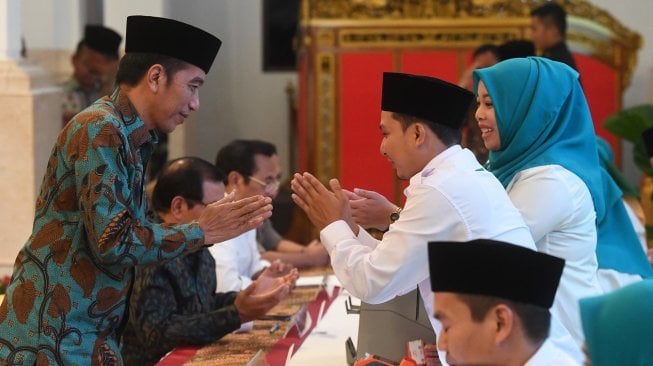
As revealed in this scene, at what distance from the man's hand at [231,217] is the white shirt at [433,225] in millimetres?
348

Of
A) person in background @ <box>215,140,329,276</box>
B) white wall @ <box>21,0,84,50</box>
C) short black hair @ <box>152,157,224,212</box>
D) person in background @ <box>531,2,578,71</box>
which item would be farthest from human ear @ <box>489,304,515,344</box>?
white wall @ <box>21,0,84,50</box>

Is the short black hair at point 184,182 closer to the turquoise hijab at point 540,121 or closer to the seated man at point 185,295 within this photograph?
the seated man at point 185,295

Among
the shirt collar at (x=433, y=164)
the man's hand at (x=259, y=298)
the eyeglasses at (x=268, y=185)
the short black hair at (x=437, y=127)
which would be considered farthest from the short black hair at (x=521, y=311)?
the eyeglasses at (x=268, y=185)

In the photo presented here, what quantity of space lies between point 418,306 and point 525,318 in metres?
1.18

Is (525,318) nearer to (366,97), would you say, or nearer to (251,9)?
(366,97)

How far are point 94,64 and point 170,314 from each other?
171 inches

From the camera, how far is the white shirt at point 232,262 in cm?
479

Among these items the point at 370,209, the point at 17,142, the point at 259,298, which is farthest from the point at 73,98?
the point at 370,209

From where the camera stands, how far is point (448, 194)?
3.22 m

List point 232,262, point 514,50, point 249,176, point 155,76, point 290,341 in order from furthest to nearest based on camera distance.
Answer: point 514,50 → point 249,176 → point 232,262 → point 290,341 → point 155,76

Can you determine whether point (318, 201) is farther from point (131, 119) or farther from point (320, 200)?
point (131, 119)

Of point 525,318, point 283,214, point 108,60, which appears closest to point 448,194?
point 525,318

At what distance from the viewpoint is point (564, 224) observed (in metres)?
3.60

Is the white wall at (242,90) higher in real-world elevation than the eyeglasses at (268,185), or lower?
lower
